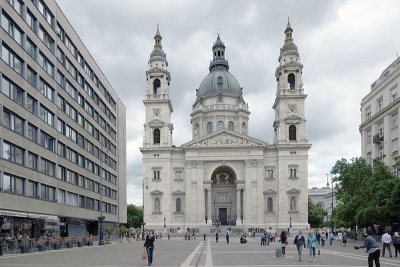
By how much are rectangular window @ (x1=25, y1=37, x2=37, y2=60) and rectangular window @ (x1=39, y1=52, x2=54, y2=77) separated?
171 centimetres

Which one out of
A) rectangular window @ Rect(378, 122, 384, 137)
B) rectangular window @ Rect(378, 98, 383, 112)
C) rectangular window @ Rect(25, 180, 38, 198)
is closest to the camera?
rectangular window @ Rect(25, 180, 38, 198)

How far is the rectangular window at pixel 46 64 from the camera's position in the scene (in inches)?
1802

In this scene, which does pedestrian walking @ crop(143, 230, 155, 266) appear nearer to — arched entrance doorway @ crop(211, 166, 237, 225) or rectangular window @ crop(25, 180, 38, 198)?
rectangular window @ crop(25, 180, 38, 198)

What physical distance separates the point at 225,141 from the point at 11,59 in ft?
209

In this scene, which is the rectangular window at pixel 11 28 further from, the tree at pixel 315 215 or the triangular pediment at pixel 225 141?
the tree at pixel 315 215

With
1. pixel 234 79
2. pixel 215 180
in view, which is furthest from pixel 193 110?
pixel 215 180

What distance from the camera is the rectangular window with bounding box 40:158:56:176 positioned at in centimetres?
4524

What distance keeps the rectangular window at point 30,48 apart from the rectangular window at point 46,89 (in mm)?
2775

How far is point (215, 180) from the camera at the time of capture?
343ft

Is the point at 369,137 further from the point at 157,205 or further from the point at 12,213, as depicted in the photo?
the point at 157,205

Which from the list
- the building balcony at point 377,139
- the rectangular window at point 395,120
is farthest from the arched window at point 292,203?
the rectangular window at point 395,120

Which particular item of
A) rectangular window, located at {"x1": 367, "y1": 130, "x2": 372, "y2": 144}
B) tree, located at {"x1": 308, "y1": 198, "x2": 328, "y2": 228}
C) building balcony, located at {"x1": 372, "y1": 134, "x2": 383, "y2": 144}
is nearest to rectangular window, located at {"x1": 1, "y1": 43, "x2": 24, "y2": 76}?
building balcony, located at {"x1": 372, "y1": 134, "x2": 383, "y2": 144}

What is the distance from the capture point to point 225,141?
98750 mm

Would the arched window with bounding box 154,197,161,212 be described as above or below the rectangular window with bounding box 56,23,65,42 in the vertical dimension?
below
